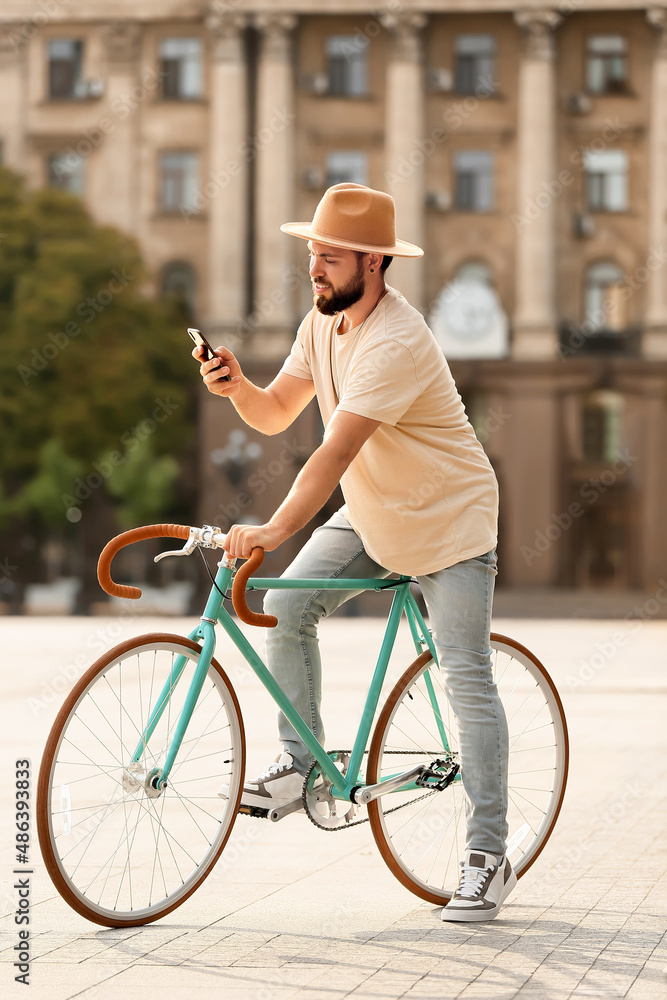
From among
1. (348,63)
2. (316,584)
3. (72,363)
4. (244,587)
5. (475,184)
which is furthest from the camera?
(348,63)

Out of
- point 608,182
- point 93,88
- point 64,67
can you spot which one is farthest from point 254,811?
point 64,67

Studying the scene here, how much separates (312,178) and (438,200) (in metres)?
3.54

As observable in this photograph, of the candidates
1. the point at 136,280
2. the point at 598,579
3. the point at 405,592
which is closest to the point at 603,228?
the point at 598,579

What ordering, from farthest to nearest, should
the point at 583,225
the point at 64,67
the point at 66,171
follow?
the point at 64,67 < the point at 66,171 < the point at 583,225

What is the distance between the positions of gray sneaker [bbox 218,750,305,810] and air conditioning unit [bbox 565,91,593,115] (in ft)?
142

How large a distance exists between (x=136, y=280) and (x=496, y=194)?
11.1 m

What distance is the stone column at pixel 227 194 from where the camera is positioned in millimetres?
45500

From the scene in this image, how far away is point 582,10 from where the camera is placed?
152ft

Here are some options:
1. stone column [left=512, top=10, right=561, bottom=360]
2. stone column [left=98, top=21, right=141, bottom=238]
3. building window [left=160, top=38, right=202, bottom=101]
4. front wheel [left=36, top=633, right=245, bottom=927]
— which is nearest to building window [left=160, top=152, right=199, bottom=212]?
stone column [left=98, top=21, right=141, bottom=238]

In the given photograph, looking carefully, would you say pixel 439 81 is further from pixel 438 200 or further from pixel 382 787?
pixel 382 787

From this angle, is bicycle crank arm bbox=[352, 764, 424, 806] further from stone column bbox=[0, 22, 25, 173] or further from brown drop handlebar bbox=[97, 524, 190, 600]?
stone column bbox=[0, 22, 25, 173]

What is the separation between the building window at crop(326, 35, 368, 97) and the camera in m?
46.7

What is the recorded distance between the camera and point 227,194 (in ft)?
150

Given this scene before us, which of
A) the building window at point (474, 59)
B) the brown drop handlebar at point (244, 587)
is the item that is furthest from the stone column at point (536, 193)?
the brown drop handlebar at point (244, 587)
